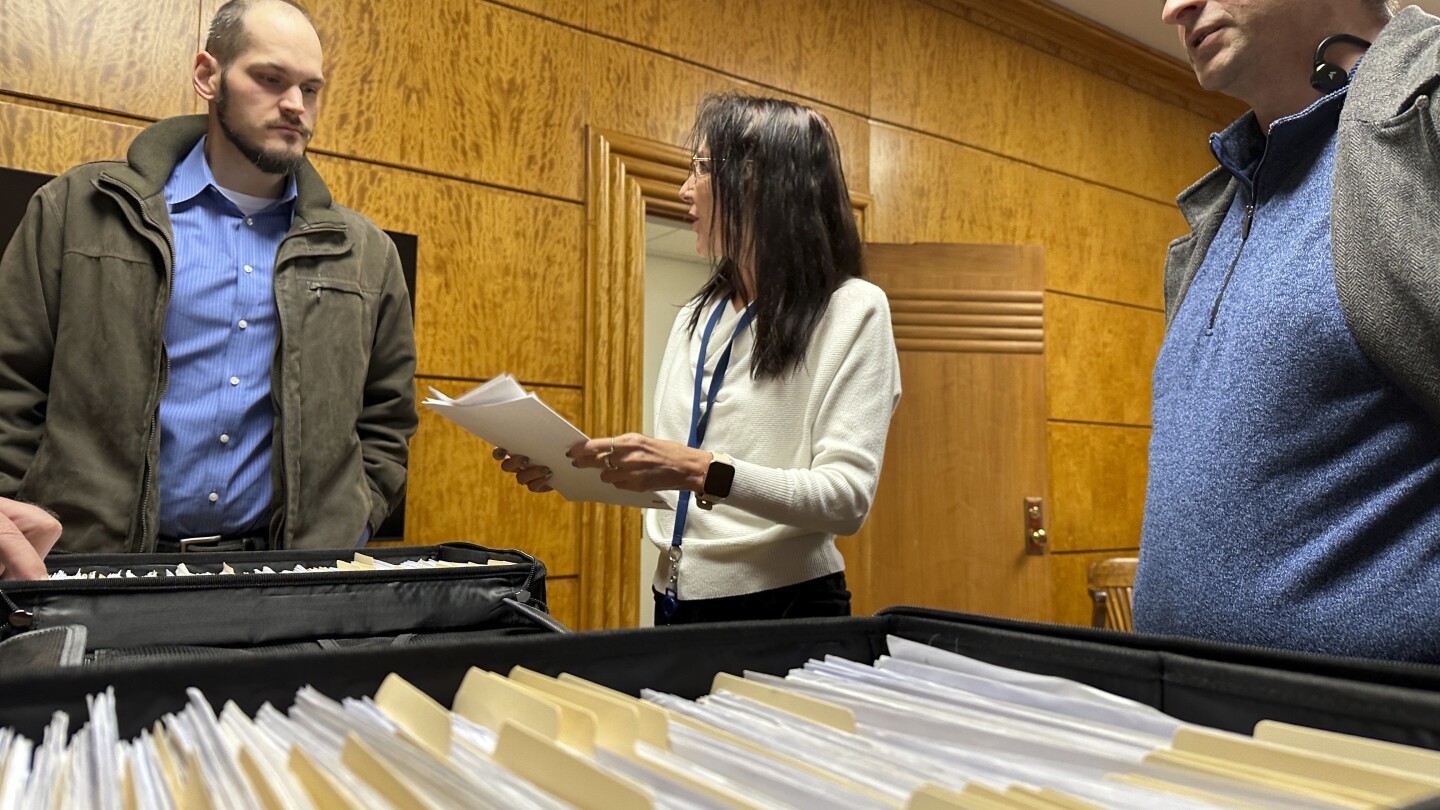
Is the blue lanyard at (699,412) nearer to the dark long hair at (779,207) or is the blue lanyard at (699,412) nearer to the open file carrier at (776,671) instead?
the dark long hair at (779,207)

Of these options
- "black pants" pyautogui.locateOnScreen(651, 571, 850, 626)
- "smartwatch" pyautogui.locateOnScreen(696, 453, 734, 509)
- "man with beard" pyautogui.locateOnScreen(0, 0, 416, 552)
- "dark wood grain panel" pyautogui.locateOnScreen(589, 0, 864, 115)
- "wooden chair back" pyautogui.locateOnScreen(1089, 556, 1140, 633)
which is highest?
"dark wood grain panel" pyautogui.locateOnScreen(589, 0, 864, 115)

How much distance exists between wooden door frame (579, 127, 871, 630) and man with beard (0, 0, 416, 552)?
144 centimetres

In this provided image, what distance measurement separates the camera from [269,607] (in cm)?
86

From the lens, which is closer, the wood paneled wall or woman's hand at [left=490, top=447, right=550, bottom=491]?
woman's hand at [left=490, top=447, right=550, bottom=491]

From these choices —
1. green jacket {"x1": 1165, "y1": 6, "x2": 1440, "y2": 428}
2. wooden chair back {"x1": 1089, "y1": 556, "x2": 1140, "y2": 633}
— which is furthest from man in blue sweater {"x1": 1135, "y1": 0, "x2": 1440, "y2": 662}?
wooden chair back {"x1": 1089, "y1": 556, "x2": 1140, "y2": 633}

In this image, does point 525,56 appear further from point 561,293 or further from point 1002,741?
point 1002,741

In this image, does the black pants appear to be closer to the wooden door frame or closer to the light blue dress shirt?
the light blue dress shirt

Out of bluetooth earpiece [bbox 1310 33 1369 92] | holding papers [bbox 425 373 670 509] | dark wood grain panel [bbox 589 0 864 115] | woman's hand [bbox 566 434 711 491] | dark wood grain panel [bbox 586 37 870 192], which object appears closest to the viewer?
bluetooth earpiece [bbox 1310 33 1369 92]

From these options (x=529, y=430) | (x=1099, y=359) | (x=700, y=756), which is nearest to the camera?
(x=700, y=756)

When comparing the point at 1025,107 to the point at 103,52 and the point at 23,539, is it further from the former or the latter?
the point at 23,539

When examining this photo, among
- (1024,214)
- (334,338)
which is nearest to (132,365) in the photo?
(334,338)

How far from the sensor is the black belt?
4.90 ft

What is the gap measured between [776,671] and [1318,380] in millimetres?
698

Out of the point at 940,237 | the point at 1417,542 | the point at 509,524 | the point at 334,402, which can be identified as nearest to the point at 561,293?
the point at 509,524
